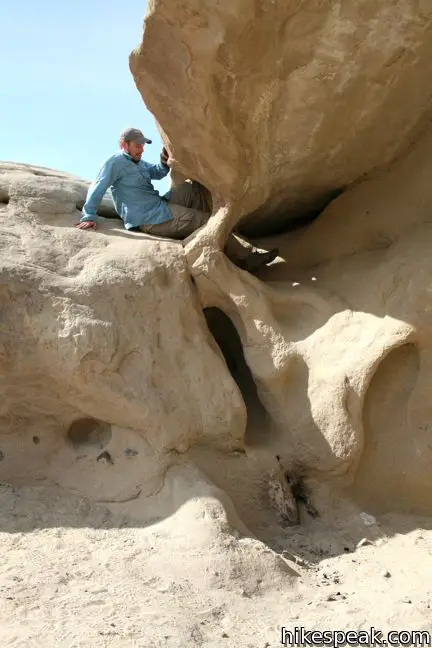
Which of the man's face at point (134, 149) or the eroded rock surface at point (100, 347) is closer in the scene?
the eroded rock surface at point (100, 347)

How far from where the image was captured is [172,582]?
300 centimetres

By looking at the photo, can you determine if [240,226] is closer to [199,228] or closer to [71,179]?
[199,228]

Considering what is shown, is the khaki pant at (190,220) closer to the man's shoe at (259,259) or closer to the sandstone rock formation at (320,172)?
the man's shoe at (259,259)

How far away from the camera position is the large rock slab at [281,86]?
3.55m

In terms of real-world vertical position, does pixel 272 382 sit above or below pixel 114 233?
below

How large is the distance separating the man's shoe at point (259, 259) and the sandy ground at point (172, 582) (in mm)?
1735

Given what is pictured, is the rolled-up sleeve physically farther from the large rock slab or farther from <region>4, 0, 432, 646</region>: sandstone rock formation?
the large rock slab

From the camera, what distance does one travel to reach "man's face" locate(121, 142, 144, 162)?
170 inches

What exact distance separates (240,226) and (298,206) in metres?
0.44

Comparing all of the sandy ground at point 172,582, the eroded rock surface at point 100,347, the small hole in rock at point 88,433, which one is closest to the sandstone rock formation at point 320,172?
the eroded rock surface at point 100,347

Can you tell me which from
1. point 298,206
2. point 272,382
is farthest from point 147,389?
point 298,206

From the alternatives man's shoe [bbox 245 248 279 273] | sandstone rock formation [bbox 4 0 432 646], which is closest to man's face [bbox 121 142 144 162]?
sandstone rock formation [bbox 4 0 432 646]

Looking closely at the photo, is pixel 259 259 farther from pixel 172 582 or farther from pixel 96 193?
pixel 172 582

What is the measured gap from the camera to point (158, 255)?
4.01 metres
